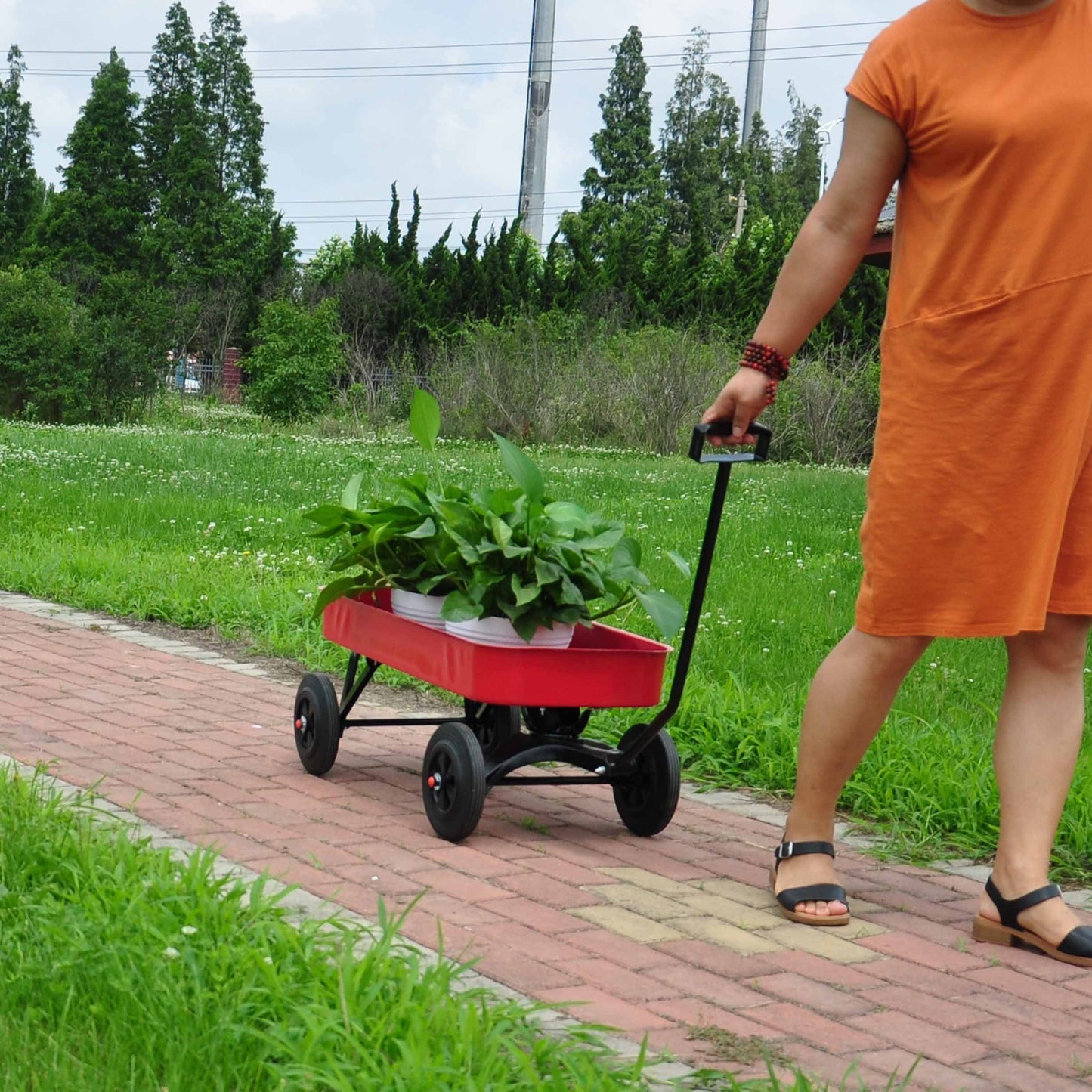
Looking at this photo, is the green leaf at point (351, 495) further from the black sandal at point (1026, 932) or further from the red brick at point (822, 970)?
the black sandal at point (1026, 932)

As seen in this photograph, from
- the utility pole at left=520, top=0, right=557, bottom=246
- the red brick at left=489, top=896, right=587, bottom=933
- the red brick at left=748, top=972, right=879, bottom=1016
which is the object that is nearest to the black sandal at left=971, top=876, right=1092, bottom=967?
the red brick at left=748, top=972, right=879, bottom=1016

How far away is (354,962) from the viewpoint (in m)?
2.58

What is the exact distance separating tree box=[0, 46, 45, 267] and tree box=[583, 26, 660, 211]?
20.1m

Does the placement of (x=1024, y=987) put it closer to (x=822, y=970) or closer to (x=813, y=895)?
(x=822, y=970)

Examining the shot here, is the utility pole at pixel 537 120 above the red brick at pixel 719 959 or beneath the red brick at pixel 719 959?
above

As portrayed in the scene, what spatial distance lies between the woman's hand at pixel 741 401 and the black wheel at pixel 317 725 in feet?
4.97

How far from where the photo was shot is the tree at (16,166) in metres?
58.0

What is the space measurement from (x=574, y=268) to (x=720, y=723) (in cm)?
3062

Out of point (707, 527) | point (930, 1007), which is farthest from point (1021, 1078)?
point (707, 527)

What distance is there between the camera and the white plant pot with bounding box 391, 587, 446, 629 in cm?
409

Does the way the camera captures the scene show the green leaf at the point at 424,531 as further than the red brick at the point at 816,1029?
Yes

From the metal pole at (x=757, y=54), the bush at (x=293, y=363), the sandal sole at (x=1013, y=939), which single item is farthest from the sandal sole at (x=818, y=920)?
the metal pole at (x=757, y=54)

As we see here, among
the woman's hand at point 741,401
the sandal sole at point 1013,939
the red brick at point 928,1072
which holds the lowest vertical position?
the red brick at point 928,1072

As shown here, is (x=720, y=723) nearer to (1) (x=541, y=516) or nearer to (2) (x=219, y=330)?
(1) (x=541, y=516)
